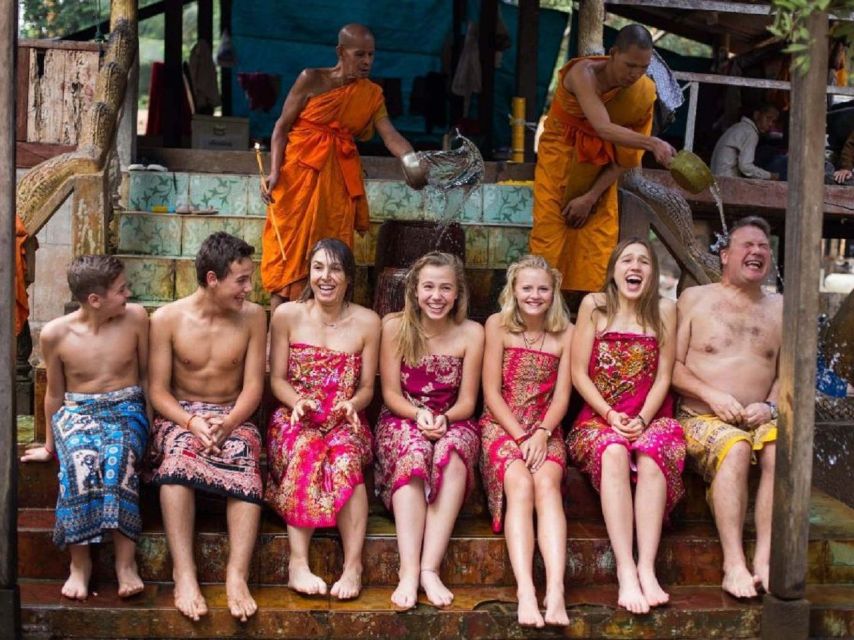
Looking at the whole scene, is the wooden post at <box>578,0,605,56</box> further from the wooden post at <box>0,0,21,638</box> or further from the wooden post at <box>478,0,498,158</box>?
the wooden post at <box>478,0,498,158</box>

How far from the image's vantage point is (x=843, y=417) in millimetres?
9180

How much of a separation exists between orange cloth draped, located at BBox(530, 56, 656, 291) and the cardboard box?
4.84m

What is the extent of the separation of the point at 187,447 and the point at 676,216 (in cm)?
343

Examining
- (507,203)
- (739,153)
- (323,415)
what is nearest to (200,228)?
(507,203)

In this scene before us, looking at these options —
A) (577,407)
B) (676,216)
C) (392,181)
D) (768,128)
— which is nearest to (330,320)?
(577,407)

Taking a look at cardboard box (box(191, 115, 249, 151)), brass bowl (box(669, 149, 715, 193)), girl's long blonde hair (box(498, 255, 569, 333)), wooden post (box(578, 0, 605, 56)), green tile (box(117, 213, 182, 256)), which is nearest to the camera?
girl's long blonde hair (box(498, 255, 569, 333))

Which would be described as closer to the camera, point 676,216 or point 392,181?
point 676,216

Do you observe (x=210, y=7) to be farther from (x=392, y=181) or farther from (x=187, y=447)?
(x=187, y=447)

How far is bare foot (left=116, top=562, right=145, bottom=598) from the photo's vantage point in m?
4.80

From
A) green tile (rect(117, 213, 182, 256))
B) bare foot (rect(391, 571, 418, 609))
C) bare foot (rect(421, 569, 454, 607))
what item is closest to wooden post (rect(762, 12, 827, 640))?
bare foot (rect(421, 569, 454, 607))

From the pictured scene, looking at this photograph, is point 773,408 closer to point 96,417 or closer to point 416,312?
point 416,312

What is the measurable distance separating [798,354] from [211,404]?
243 cm

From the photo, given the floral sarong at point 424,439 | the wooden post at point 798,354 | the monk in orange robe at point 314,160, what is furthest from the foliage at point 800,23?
the monk in orange robe at point 314,160

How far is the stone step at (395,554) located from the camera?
5.05 m
